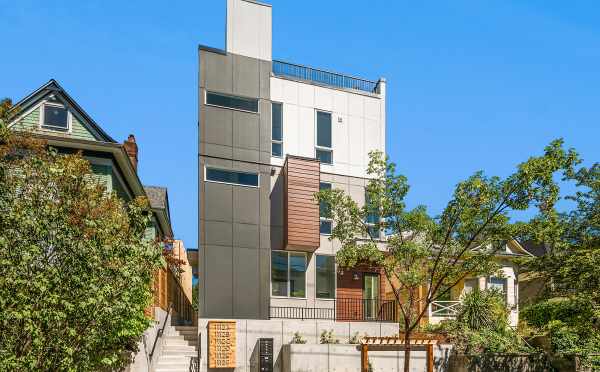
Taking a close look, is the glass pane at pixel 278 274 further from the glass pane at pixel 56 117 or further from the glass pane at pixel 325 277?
the glass pane at pixel 56 117

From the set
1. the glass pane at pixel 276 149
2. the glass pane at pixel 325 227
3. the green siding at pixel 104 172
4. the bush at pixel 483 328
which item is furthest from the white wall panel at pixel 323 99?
the bush at pixel 483 328

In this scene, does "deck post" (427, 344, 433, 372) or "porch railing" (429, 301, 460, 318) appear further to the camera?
"porch railing" (429, 301, 460, 318)

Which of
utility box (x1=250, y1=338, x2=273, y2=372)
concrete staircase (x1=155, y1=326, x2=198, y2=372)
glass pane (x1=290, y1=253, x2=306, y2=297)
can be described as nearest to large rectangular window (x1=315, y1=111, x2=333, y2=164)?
glass pane (x1=290, y1=253, x2=306, y2=297)

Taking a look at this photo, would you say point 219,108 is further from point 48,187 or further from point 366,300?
point 48,187

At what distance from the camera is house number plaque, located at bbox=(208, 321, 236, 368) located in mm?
23453

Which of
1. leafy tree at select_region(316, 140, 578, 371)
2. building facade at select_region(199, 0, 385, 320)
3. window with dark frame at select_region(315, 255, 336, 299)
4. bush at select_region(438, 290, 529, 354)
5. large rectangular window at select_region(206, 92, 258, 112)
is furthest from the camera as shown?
window with dark frame at select_region(315, 255, 336, 299)

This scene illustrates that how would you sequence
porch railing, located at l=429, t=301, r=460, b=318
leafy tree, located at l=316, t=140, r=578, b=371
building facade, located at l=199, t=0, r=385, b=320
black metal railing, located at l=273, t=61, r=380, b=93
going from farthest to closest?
1. porch railing, located at l=429, t=301, r=460, b=318
2. black metal railing, located at l=273, t=61, r=380, b=93
3. building facade, located at l=199, t=0, r=385, b=320
4. leafy tree, located at l=316, t=140, r=578, b=371

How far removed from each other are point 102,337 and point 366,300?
17.9 meters

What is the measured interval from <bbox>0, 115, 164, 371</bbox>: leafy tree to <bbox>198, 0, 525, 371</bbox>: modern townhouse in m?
13.4

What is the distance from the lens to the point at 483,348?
80.2 ft

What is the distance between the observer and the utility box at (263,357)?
23750 millimetres

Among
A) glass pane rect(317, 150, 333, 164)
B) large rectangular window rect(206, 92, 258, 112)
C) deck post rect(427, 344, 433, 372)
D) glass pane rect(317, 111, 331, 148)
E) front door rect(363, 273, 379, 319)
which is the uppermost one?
large rectangular window rect(206, 92, 258, 112)

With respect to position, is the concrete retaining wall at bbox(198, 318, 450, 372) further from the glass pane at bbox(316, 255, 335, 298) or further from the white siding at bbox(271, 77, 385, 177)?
the white siding at bbox(271, 77, 385, 177)

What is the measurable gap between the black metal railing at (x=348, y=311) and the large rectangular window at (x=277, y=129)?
627cm
